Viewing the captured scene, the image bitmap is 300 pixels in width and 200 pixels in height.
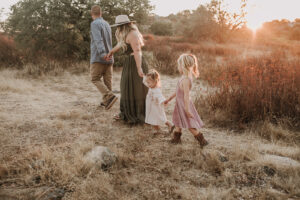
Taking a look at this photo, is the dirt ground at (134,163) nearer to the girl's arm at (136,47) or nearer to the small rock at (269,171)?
the small rock at (269,171)

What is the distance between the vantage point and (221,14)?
22469 millimetres

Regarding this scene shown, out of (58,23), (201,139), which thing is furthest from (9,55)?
(201,139)

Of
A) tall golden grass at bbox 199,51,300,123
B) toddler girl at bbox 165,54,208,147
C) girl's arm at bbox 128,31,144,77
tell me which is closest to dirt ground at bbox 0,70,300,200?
toddler girl at bbox 165,54,208,147

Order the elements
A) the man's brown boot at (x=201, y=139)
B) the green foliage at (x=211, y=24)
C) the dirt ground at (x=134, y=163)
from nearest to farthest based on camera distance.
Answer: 1. the dirt ground at (x=134, y=163)
2. the man's brown boot at (x=201, y=139)
3. the green foliage at (x=211, y=24)

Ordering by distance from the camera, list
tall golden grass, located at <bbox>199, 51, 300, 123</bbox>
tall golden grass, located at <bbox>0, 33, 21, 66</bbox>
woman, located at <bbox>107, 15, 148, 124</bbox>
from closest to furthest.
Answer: woman, located at <bbox>107, 15, 148, 124</bbox> → tall golden grass, located at <bbox>199, 51, 300, 123</bbox> → tall golden grass, located at <bbox>0, 33, 21, 66</bbox>

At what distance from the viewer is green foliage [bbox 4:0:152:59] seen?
328 inches

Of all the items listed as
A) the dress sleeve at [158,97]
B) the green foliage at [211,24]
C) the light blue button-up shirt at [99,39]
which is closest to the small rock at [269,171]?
the dress sleeve at [158,97]

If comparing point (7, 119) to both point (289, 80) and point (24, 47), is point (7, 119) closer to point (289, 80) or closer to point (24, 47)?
point (289, 80)

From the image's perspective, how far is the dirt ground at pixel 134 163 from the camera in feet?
7.31

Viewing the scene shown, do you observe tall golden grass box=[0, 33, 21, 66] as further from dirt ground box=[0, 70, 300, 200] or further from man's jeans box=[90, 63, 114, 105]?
man's jeans box=[90, 63, 114, 105]

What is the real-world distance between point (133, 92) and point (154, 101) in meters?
0.56

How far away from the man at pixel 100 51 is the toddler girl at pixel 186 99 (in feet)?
6.28

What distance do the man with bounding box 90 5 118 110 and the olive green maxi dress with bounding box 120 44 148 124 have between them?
2.54 feet

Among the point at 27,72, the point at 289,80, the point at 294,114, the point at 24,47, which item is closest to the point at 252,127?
the point at 294,114
